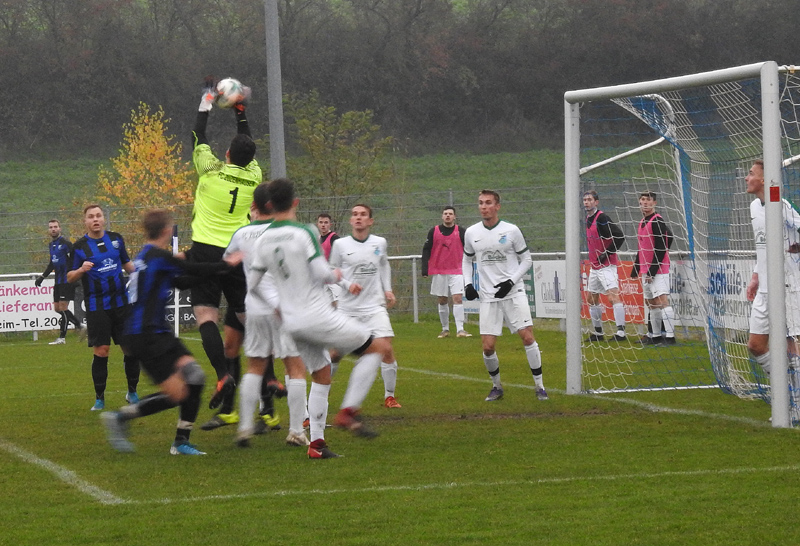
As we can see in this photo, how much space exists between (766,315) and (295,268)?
4091 millimetres

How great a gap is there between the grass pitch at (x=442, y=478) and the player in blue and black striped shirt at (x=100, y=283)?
68 centimetres

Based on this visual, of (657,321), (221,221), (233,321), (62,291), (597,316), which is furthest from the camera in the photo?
(62,291)

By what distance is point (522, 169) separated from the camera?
46562mm

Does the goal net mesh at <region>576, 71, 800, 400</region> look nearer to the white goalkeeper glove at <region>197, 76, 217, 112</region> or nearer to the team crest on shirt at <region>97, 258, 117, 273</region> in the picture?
the white goalkeeper glove at <region>197, 76, 217, 112</region>

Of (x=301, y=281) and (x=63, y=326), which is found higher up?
(x=301, y=281)

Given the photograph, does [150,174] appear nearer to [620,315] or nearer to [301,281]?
[620,315]

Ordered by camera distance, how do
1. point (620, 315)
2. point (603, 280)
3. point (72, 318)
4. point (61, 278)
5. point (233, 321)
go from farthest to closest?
1. point (72, 318)
2. point (61, 278)
3. point (603, 280)
4. point (620, 315)
5. point (233, 321)

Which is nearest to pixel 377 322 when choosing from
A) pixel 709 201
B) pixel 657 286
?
pixel 709 201

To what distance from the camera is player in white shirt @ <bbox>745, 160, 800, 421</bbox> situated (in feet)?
29.3

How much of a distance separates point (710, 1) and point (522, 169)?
51.7ft

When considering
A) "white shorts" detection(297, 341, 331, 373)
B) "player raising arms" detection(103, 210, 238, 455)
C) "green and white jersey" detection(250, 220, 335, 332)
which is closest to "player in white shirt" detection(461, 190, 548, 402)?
"white shorts" detection(297, 341, 331, 373)

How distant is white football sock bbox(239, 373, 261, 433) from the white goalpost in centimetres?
391

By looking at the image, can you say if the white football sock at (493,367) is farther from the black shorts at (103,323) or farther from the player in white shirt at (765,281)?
the black shorts at (103,323)

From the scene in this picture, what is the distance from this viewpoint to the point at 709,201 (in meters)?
11.0
